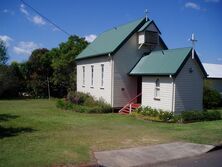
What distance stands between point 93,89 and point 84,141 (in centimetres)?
1603

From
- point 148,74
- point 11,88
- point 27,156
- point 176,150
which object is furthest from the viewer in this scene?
point 11,88

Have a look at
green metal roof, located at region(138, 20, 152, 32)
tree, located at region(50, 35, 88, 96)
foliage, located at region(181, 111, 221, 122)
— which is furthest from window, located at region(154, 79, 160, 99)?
tree, located at region(50, 35, 88, 96)

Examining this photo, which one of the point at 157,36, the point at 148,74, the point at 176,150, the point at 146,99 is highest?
the point at 157,36

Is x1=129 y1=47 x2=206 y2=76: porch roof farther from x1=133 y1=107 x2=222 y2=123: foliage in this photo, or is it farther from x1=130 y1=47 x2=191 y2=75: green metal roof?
x1=133 y1=107 x2=222 y2=123: foliage

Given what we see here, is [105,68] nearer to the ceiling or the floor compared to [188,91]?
nearer to the ceiling

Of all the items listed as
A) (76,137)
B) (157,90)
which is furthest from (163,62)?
(76,137)

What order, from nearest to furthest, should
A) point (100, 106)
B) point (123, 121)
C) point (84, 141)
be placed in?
point (84, 141) < point (123, 121) < point (100, 106)

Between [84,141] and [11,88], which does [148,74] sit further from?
[11,88]

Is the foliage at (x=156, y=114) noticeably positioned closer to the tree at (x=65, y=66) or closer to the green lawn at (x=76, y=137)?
the green lawn at (x=76, y=137)

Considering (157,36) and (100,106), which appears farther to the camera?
(157,36)

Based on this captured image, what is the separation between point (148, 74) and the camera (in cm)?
2125

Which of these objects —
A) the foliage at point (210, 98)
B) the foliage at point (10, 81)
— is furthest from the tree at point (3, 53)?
the foliage at point (210, 98)

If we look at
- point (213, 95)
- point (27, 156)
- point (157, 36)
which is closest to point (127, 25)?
point (157, 36)

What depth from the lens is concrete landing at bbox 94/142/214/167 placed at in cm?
920
